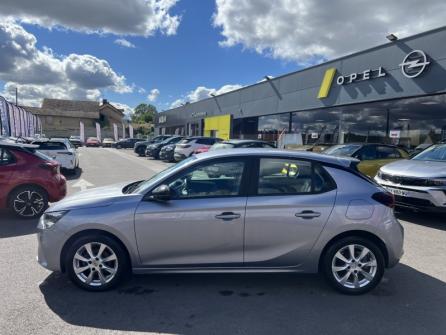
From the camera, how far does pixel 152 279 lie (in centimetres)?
434

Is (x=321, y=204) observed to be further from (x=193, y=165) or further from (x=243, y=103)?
(x=243, y=103)

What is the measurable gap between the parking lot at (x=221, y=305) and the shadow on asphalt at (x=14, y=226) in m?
1.43

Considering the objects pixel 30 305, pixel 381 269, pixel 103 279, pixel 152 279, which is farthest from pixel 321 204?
pixel 30 305

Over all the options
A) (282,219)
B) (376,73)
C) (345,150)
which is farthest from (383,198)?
(376,73)

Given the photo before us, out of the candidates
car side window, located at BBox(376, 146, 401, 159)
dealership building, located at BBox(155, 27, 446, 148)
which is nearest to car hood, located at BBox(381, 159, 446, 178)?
car side window, located at BBox(376, 146, 401, 159)

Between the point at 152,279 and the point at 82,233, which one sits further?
the point at 152,279

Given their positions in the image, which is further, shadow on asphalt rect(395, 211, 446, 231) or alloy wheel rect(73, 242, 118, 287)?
shadow on asphalt rect(395, 211, 446, 231)

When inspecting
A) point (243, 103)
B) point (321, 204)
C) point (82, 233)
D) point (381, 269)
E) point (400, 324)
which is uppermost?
point (243, 103)

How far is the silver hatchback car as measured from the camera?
12.8 feet

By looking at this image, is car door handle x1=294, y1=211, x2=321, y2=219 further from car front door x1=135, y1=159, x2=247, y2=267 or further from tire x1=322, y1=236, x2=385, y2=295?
car front door x1=135, y1=159, x2=247, y2=267

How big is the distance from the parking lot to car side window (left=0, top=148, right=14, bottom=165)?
293 centimetres

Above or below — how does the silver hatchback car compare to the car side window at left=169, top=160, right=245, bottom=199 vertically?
below

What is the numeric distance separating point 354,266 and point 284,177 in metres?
1.25

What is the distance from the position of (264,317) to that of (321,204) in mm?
1319
